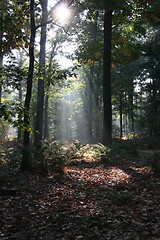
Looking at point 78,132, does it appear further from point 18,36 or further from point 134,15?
point 18,36

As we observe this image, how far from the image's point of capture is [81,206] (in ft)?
17.3

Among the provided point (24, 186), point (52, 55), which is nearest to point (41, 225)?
point (24, 186)

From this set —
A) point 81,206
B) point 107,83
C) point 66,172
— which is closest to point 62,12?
point 107,83

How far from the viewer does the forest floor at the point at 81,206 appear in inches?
157

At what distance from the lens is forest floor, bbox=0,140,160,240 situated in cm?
399

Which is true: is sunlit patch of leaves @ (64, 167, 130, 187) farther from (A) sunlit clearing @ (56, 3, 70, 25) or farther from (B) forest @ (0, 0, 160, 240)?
(A) sunlit clearing @ (56, 3, 70, 25)

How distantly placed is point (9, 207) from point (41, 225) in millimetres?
1366

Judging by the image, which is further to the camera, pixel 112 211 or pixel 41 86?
pixel 41 86

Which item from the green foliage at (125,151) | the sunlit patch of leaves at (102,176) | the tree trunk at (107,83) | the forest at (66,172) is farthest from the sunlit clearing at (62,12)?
the green foliage at (125,151)

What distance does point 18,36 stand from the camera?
522 centimetres

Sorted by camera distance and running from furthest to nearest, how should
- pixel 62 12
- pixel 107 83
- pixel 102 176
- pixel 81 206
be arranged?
pixel 107 83, pixel 62 12, pixel 102 176, pixel 81 206

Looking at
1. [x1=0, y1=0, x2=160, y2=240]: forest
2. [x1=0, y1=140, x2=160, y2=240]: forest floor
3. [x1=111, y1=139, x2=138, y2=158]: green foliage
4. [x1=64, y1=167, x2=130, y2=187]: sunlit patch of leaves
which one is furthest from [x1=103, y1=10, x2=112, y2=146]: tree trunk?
[x1=0, y1=140, x2=160, y2=240]: forest floor

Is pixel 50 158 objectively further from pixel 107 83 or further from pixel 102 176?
pixel 107 83

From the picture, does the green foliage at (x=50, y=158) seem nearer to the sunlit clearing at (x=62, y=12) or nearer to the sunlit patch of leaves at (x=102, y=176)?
the sunlit patch of leaves at (x=102, y=176)
